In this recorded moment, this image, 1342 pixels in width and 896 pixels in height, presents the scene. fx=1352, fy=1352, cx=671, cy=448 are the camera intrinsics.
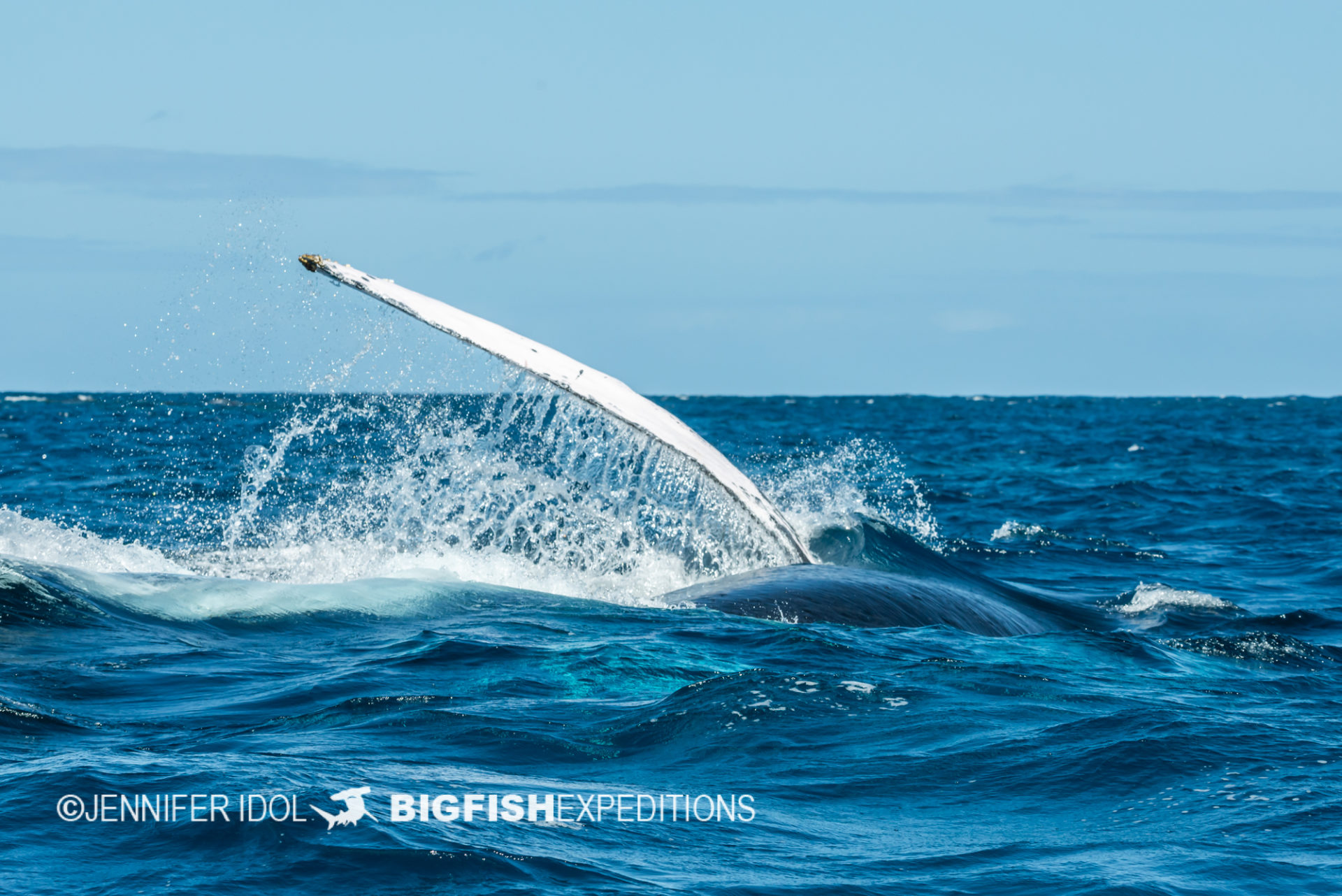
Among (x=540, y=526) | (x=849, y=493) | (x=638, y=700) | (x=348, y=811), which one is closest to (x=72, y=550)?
(x=540, y=526)

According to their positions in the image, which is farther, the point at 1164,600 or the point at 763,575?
the point at 1164,600

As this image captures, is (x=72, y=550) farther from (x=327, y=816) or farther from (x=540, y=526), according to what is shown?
(x=327, y=816)

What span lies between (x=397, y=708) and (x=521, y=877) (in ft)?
7.22

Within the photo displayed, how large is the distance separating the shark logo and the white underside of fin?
2768 millimetres

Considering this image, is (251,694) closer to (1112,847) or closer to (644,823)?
(644,823)

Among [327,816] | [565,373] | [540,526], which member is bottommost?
[327,816]

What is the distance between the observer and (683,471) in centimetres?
812

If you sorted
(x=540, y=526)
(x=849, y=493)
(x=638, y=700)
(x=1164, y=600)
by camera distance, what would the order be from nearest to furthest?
1. (x=638, y=700)
2. (x=1164, y=600)
3. (x=540, y=526)
4. (x=849, y=493)

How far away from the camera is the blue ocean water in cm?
435

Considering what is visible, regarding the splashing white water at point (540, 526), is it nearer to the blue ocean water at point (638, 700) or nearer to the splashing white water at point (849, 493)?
the blue ocean water at point (638, 700)

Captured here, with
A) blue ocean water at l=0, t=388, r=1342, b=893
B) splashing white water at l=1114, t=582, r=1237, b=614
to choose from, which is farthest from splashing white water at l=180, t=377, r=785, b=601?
splashing white water at l=1114, t=582, r=1237, b=614

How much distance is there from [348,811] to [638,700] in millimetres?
2114

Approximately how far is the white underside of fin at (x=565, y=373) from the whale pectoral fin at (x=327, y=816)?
114 inches

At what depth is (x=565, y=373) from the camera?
7.35 meters
